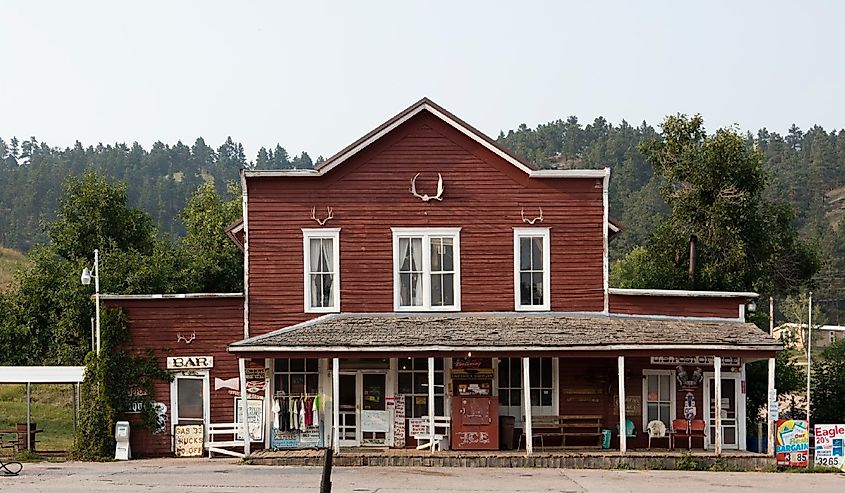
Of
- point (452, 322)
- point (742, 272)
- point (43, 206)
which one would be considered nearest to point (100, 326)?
point (452, 322)

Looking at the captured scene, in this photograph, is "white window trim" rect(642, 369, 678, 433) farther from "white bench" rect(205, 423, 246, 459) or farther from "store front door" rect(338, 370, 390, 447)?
"white bench" rect(205, 423, 246, 459)

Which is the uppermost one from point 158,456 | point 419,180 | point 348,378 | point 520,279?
point 419,180

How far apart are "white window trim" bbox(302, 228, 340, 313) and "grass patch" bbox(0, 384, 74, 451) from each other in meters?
8.94

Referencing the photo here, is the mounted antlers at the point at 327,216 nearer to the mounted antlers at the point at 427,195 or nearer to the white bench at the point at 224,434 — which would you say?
the mounted antlers at the point at 427,195

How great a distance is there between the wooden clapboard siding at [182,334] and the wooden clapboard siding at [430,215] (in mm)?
1439

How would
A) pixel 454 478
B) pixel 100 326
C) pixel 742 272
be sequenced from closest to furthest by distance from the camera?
pixel 454 478 < pixel 100 326 < pixel 742 272

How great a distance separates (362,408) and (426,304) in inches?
115

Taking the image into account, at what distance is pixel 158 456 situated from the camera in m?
28.2

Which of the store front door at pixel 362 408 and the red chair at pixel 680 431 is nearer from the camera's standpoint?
the red chair at pixel 680 431

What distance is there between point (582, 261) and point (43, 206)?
127 metres

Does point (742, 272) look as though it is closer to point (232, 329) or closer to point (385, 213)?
point (385, 213)

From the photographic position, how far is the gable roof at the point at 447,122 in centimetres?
2852

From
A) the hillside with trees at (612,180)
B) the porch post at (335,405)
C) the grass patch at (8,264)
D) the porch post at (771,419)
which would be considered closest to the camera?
the porch post at (771,419)

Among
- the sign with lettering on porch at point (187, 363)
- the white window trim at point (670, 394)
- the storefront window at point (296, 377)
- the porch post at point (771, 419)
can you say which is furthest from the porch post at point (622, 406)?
the sign with lettering on porch at point (187, 363)
